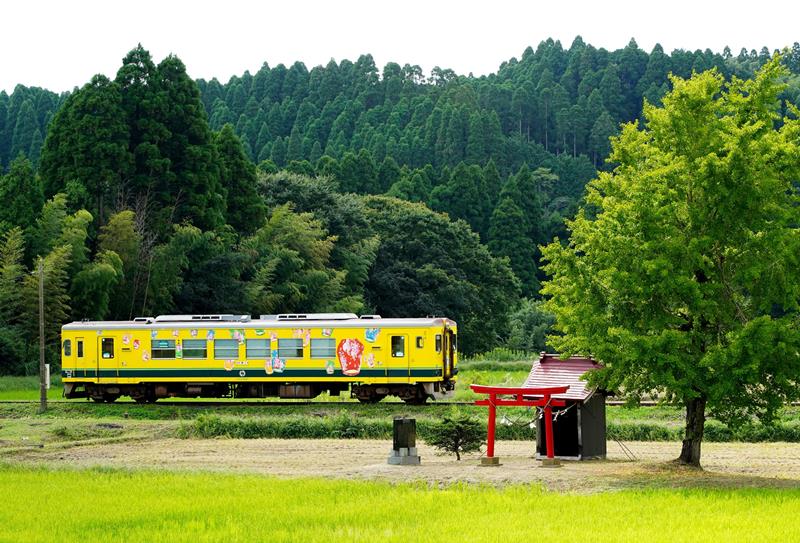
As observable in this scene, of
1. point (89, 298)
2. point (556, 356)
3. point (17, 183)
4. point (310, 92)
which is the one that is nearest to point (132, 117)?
point (17, 183)

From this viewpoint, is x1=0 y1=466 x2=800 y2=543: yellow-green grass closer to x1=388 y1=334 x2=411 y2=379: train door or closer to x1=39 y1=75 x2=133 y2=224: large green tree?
x1=388 y1=334 x2=411 y2=379: train door

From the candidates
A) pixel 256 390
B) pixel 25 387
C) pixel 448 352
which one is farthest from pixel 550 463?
pixel 25 387

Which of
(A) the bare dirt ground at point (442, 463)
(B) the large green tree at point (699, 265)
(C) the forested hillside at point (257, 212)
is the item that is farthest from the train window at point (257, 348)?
(B) the large green tree at point (699, 265)

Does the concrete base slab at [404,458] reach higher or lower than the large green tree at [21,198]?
lower

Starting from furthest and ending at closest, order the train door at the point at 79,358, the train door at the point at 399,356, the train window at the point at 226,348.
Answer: the train door at the point at 79,358 → the train window at the point at 226,348 → the train door at the point at 399,356

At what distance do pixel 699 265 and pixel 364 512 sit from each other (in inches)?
305

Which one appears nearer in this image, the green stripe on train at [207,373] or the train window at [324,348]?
the green stripe on train at [207,373]

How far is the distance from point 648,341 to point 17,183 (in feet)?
116

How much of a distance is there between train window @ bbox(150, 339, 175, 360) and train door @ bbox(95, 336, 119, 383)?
45.3 inches

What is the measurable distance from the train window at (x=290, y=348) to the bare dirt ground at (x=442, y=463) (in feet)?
23.4

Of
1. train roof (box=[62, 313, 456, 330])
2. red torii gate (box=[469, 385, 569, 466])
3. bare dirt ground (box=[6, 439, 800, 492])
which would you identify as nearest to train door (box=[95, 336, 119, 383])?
train roof (box=[62, 313, 456, 330])

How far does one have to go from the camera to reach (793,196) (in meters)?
21.8

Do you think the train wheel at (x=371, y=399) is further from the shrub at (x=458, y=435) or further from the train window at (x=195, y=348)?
the shrub at (x=458, y=435)

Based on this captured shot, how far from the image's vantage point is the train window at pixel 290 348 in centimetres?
3662
